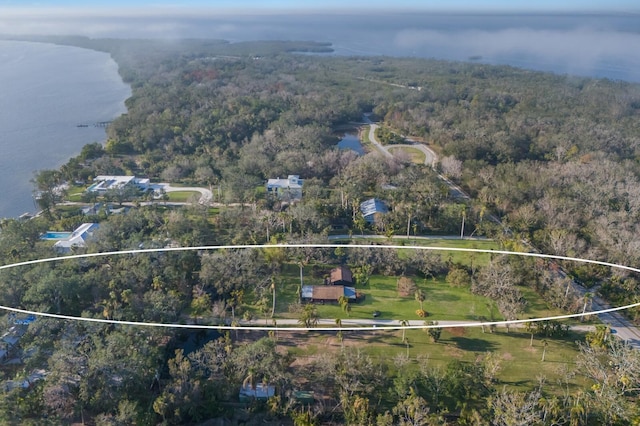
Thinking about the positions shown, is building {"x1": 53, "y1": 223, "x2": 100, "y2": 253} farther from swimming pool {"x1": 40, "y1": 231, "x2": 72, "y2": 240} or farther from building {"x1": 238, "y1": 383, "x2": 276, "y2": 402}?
building {"x1": 238, "y1": 383, "x2": 276, "y2": 402}

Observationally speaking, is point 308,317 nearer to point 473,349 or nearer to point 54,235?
point 473,349

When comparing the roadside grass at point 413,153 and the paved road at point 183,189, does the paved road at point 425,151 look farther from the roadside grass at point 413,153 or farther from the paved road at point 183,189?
the paved road at point 183,189

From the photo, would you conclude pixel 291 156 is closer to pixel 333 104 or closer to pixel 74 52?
pixel 333 104

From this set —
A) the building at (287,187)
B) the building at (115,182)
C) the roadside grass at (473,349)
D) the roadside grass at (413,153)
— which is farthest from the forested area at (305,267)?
the roadside grass at (413,153)

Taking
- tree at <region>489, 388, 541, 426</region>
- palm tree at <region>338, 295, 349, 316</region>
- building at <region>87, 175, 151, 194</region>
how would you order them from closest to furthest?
tree at <region>489, 388, 541, 426</region>, palm tree at <region>338, 295, 349, 316</region>, building at <region>87, 175, 151, 194</region>

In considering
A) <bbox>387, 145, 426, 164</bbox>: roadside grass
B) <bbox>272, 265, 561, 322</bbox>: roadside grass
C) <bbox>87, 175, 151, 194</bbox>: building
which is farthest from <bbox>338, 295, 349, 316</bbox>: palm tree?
<bbox>387, 145, 426, 164</bbox>: roadside grass

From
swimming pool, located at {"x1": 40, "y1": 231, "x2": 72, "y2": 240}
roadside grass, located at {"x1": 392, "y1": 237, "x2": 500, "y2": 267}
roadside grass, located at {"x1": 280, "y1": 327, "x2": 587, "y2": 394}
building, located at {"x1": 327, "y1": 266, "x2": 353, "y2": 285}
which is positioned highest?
swimming pool, located at {"x1": 40, "y1": 231, "x2": 72, "y2": 240}
